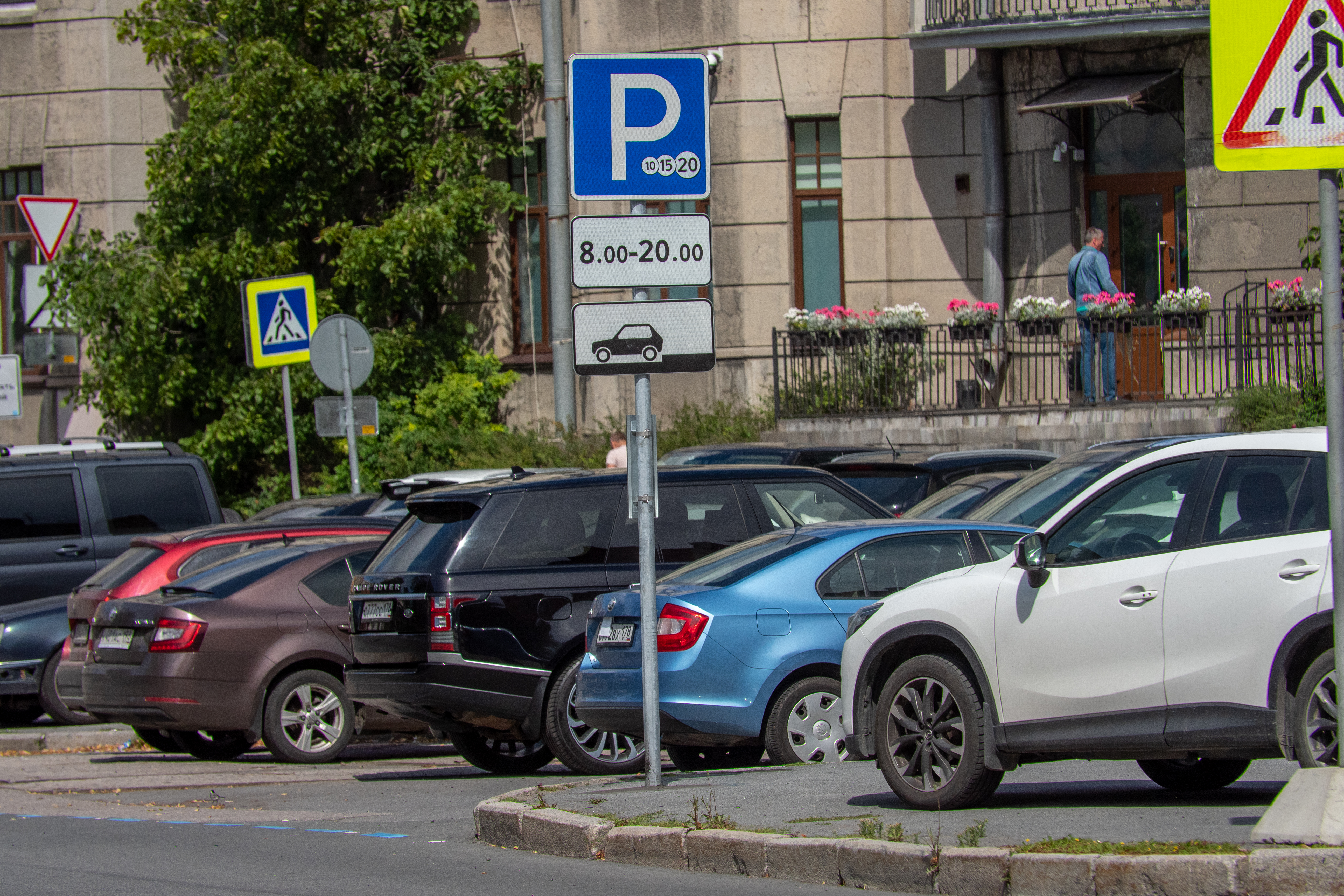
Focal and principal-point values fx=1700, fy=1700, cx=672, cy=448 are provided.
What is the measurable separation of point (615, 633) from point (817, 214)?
13421mm

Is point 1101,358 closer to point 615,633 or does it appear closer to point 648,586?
point 615,633

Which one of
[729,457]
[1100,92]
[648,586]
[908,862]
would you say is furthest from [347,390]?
[908,862]

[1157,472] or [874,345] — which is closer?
[1157,472]

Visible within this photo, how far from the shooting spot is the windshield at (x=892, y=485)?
→ 45.3 ft

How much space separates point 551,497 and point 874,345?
9872mm

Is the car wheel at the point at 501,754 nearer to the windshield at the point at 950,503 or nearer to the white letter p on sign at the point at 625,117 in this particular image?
the windshield at the point at 950,503

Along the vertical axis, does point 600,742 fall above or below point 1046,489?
below

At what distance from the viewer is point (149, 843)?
848cm

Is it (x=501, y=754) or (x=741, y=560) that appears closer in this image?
(x=741, y=560)

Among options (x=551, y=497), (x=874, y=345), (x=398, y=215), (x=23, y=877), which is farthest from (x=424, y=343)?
(x=23, y=877)

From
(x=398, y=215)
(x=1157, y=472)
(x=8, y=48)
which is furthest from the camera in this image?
(x=8, y=48)

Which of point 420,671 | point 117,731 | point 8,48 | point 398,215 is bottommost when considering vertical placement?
point 117,731

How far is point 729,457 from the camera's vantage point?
15.4 meters

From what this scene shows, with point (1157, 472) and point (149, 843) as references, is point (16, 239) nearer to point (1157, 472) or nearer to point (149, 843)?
point (149, 843)
